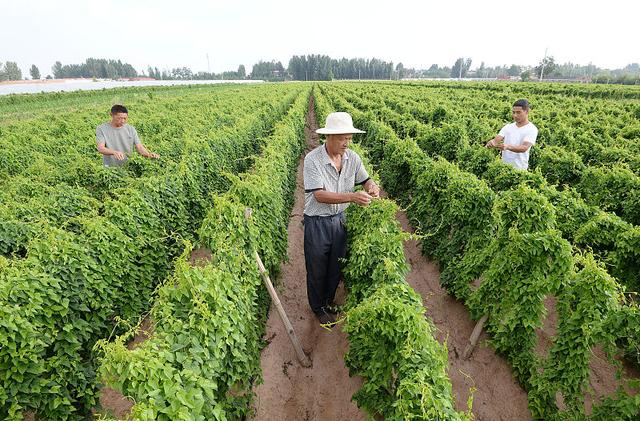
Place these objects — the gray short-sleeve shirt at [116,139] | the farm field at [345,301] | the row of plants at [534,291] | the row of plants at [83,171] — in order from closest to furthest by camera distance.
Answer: the farm field at [345,301], the row of plants at [534,291], the row of plants at [83,171], the gray short-sleeve shirt at [116,139]

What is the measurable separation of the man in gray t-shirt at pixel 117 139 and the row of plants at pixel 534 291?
6.86m

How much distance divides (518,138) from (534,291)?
14.2 feet

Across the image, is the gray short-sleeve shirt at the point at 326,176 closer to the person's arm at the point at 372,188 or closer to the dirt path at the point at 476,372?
the person's arm at the point at 372,188

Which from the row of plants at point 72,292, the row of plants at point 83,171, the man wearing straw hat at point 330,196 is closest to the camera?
the row of plants at point 72,292

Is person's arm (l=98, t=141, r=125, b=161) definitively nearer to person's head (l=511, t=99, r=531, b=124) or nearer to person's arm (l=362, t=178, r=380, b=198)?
person's arm (l=362, t=178, r=380, b=198)

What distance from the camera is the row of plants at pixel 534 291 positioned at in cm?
358

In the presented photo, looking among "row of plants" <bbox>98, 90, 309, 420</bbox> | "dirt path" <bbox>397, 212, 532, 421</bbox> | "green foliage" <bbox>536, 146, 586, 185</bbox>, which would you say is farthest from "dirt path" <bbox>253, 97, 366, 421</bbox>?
"green foliage" <bbox>536, 146, 586, 185</bbox>

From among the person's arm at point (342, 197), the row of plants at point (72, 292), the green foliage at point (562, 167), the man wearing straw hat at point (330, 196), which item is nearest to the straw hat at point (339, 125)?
the man wearing straw hat at point (330, 196)

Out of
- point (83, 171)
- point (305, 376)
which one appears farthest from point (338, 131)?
point (83, 171)

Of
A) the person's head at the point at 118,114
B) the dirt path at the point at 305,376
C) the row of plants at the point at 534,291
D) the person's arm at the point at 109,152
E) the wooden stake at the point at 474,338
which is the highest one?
the person's head at the point at 118,114

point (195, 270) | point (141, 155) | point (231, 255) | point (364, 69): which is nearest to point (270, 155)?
point (141, 155)

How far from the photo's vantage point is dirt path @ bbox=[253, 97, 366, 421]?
4445 millimetres

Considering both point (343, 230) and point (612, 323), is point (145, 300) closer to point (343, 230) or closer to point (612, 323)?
point (343, 230)

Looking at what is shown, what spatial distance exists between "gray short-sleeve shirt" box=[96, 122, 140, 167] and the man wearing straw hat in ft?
17.5
